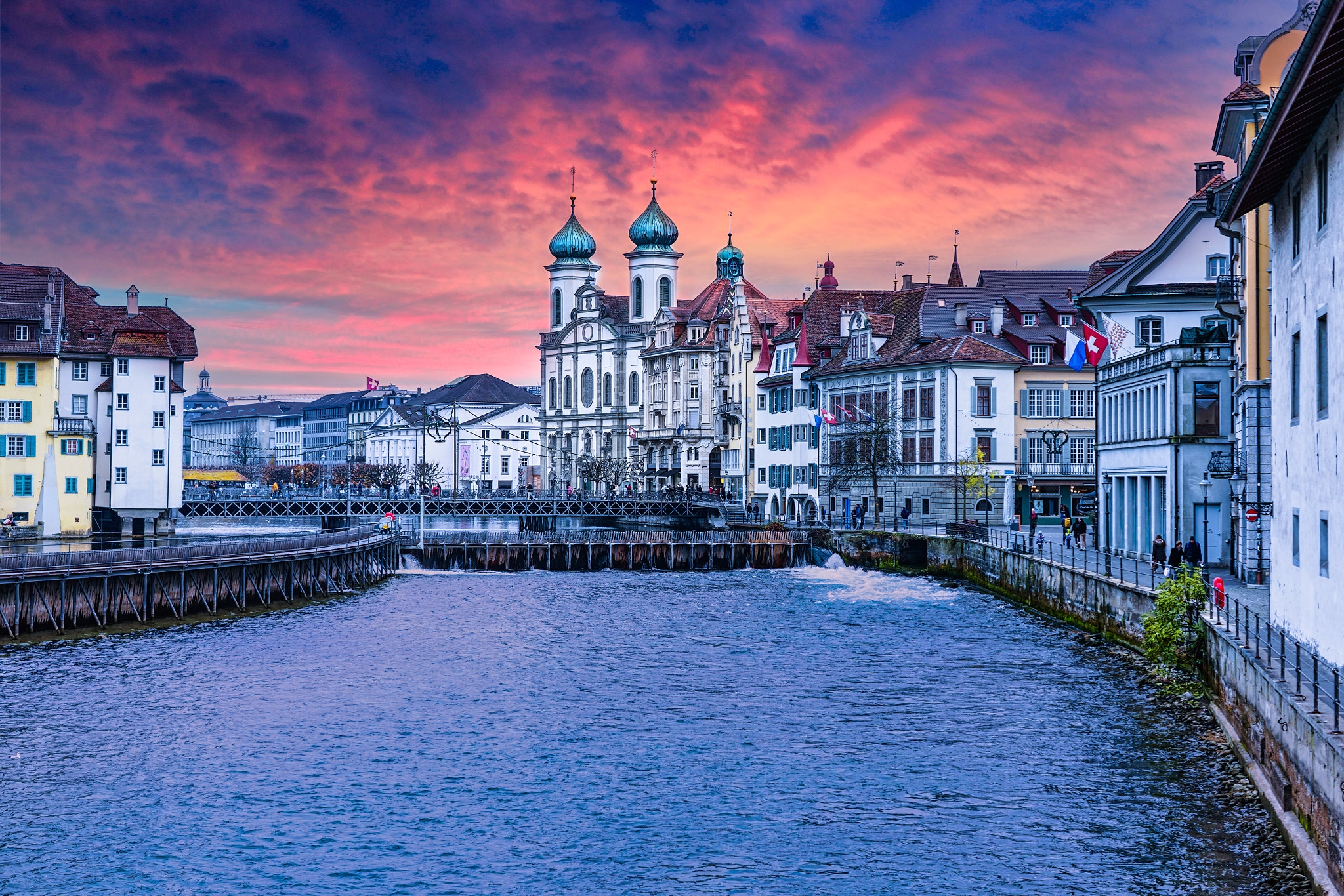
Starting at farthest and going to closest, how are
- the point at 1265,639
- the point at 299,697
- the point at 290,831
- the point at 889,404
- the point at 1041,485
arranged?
the point at 889,404 → the point at 1041,485 → the point at 299,697 → the point at 1265,639 → the point at 290,831

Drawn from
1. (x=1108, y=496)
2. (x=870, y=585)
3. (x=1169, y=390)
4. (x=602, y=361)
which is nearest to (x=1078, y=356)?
(x=1169, y=390)

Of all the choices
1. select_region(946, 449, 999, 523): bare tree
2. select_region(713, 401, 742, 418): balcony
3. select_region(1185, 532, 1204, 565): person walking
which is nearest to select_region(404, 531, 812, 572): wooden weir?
select_region(946, 449, 999, 523): bare tree

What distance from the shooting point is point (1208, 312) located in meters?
66.8

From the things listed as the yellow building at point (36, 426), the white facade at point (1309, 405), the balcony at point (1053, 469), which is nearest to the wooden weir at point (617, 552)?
the balcony at point (1053, 469)

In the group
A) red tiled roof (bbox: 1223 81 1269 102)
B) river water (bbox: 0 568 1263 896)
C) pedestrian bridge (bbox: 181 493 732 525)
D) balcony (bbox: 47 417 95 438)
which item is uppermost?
red tiled roof (bbox: 1223 81 1269 102)

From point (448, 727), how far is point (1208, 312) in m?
43.1

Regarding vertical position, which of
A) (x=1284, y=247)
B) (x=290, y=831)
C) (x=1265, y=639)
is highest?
(x=1284, y=247)

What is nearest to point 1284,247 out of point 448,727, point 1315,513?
point 1315,513

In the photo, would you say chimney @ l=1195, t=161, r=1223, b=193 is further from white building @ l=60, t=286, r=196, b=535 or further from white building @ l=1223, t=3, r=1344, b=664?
white building @ l=60, t=286, r=196, b=535

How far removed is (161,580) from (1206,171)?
4496 centimetres

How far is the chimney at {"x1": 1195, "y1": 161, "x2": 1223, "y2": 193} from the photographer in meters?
66.8

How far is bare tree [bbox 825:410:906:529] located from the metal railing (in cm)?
5542

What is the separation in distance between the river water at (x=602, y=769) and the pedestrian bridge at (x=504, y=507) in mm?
63373

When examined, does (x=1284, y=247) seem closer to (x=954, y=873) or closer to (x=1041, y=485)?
(x=954, y=873)
